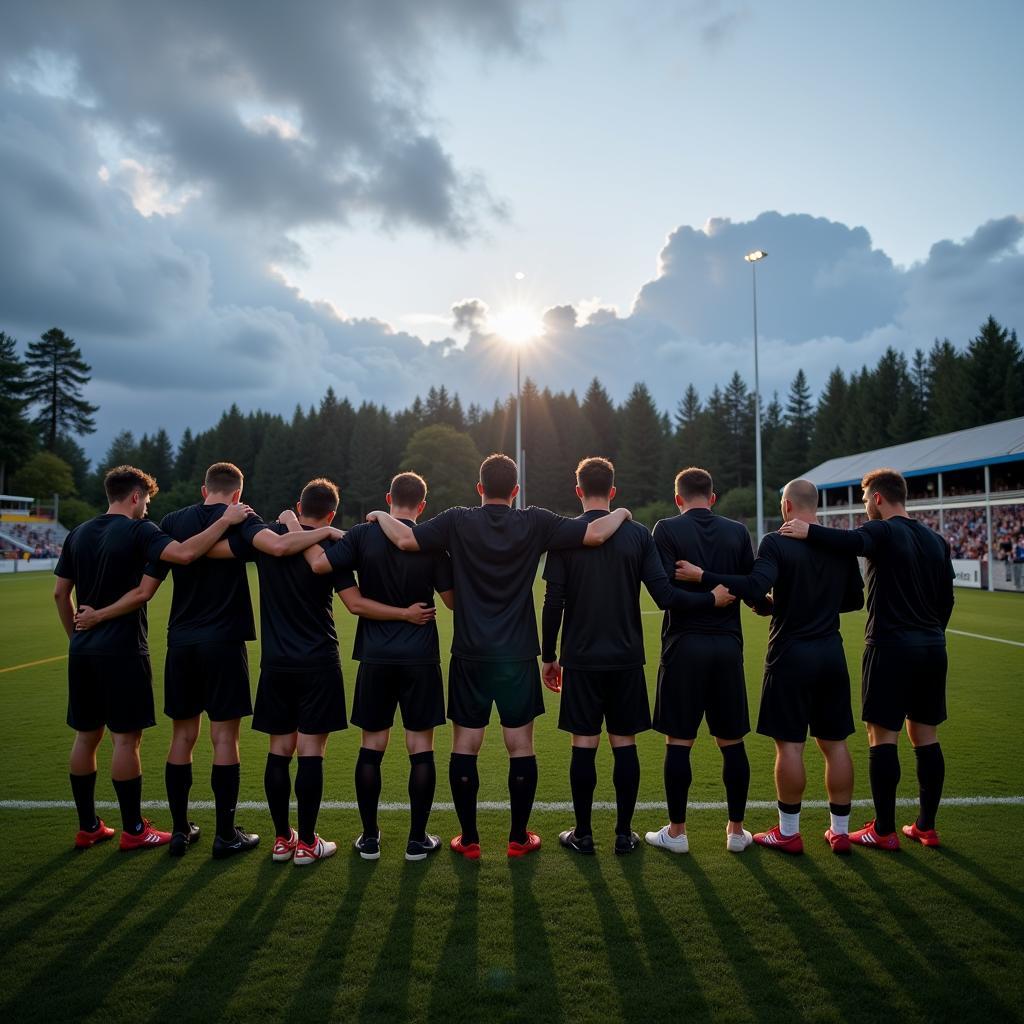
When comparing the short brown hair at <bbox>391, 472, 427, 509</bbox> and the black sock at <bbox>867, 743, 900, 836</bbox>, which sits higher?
the short brown hair at <bbox>391, 472, 427, 509</bbox>

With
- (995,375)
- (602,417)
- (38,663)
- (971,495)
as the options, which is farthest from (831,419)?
(38,663)

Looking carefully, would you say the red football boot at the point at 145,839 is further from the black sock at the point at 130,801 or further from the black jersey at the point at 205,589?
the black jersey at the point at 205,589

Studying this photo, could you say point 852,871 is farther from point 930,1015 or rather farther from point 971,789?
point 971,789

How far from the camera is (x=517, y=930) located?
134 inches

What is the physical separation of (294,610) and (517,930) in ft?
7.05

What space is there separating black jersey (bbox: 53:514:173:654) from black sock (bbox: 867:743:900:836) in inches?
184

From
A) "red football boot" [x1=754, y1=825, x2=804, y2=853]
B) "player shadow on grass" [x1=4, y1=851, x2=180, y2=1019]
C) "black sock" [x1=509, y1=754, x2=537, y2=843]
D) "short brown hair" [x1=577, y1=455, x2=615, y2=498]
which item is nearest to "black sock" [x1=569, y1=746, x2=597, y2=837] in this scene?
"black sock" [x1=509, y1=754, x2=537, y2=843]

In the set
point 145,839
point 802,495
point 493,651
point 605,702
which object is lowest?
point 145,839

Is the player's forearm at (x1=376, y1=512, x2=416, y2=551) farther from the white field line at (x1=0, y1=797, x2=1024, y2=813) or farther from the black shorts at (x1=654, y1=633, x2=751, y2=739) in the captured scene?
the white field line at (x1=0, y1=797, x2=1024, y2=813)

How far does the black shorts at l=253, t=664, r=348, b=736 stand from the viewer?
4195 mm

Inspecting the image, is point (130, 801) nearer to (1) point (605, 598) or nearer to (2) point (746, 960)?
(1) point (605, 598)

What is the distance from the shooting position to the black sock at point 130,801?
4.31m

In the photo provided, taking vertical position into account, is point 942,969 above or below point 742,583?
below

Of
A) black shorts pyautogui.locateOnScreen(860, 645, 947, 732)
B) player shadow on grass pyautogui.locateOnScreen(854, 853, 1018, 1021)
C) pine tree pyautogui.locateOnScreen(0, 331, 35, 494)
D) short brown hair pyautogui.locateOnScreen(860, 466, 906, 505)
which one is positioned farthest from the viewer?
pine tree pyautogui.locateOnScreen(0, 331, 35, 494)
